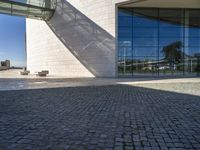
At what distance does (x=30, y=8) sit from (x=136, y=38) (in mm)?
12962

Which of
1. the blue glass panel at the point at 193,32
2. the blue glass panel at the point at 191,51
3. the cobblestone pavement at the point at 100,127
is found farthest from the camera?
the blue glass panel at the point at 193,32

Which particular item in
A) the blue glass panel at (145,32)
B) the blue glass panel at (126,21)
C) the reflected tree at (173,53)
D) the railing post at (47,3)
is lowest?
the reflected tree at (173,53)

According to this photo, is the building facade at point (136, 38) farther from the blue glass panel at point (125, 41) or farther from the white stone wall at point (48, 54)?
the white stone wall at point (48, 54)

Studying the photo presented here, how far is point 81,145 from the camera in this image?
4.76 m

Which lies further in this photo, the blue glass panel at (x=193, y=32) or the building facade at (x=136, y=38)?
the blue glass panel at (x=193, y=32)

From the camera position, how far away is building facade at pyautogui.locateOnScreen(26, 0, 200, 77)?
27.5 metres

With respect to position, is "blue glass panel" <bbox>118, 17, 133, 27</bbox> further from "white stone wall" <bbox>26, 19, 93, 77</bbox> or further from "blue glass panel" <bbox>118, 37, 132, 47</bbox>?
"white stone wall" <bbox>26, 19, 93, 77</bbox>

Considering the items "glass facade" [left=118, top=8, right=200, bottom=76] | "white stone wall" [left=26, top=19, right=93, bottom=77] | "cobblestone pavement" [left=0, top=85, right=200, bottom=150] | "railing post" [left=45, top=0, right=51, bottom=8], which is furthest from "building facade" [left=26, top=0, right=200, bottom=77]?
"cobblestone pavement" [left=0, top=85, right=200, bottom=150]

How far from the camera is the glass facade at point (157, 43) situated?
2797cm

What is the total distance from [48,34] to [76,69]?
8.22m

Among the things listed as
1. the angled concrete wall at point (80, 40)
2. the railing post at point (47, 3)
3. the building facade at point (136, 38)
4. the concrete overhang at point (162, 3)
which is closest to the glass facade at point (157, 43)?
the building facade at point (136, 38)

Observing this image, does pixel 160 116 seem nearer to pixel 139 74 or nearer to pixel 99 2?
pixel 139 74

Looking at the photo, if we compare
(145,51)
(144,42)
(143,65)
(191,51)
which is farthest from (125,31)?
(191,51)

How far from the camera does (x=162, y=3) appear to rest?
26.9 m
